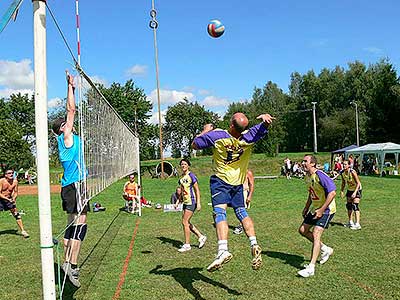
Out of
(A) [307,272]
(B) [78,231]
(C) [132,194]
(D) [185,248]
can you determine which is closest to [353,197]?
(D) [185,248]

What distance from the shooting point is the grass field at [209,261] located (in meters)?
6.31

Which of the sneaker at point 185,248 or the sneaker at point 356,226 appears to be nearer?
the sneaker at point 185,248

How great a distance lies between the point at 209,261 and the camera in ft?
26.9

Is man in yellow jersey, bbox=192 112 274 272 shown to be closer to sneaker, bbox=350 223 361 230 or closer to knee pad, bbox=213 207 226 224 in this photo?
knee pad, bbox=213 207 226 224

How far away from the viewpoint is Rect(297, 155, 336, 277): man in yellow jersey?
7184mm

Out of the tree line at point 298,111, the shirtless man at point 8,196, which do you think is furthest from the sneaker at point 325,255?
the tree line at point 298,111

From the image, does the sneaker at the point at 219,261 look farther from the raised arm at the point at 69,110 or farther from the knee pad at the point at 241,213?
the raised arm at the point at 69,110

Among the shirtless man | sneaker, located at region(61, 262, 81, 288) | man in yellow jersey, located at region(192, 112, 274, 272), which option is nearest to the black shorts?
sneaker, located at region(61, 262, 81, 288)

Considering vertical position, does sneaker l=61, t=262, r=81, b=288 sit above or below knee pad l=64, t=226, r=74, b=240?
below

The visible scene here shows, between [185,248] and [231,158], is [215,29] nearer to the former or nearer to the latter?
[231,158]

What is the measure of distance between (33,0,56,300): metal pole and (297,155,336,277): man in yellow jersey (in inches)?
159

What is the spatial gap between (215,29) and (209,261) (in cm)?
403

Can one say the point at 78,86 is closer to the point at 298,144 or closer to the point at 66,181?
the point at 66,181

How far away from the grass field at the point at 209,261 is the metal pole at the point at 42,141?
2072 millimetres
